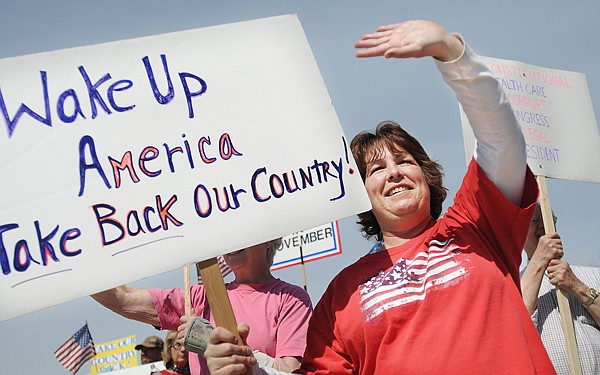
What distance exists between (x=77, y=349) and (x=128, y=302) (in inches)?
323

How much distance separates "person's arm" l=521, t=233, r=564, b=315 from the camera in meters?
4.07

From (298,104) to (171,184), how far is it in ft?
1.60

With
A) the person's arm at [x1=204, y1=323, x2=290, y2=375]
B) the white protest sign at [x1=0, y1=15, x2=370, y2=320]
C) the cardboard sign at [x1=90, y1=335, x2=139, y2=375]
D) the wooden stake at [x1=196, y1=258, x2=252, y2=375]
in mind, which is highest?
the white protest sign at [x1=0, y1=15, x2=370, y2=320]

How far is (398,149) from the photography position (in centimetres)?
288

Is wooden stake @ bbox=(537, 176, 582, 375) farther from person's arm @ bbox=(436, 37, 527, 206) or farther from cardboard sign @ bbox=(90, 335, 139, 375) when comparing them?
cardboard sign @ bbox=(90, 335, 139, 375)

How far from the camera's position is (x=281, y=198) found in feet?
8.60

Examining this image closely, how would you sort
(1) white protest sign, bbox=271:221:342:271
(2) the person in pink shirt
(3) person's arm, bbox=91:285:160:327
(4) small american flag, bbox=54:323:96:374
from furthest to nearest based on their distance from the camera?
1. (4) small american flag, bbox=54:323:96:374
2. (1) white protest sign, bbox=271:221:342:271
3. (3) person's arm, bbox=91:285:160:327
4. (2) the person in pink shirt

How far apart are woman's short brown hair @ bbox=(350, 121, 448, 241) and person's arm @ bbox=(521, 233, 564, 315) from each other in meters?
1.33

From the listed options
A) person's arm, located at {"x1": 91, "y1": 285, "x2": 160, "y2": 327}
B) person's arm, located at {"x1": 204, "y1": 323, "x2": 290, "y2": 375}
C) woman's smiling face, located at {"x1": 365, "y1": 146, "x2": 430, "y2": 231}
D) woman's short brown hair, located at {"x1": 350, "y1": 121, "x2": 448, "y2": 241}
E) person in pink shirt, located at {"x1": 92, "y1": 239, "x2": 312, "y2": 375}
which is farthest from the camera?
person's arm, located at {"x1": 91, "y1": 285, "x2": 160, "y2": 327}

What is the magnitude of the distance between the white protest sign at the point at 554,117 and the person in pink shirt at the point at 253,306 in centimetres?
157

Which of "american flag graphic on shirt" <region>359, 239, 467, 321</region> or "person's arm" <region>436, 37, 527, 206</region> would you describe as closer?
"person's arm" <region>436, 37, 527, 206</region>

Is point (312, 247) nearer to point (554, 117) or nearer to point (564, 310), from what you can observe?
point (554, 117)

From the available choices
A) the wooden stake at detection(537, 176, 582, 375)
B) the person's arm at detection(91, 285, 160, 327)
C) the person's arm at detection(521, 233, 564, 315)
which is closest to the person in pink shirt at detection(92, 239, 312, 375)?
the person's arm at detection(91, 285, 160, 327)

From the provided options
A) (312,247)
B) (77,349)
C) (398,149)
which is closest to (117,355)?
(77,349)
